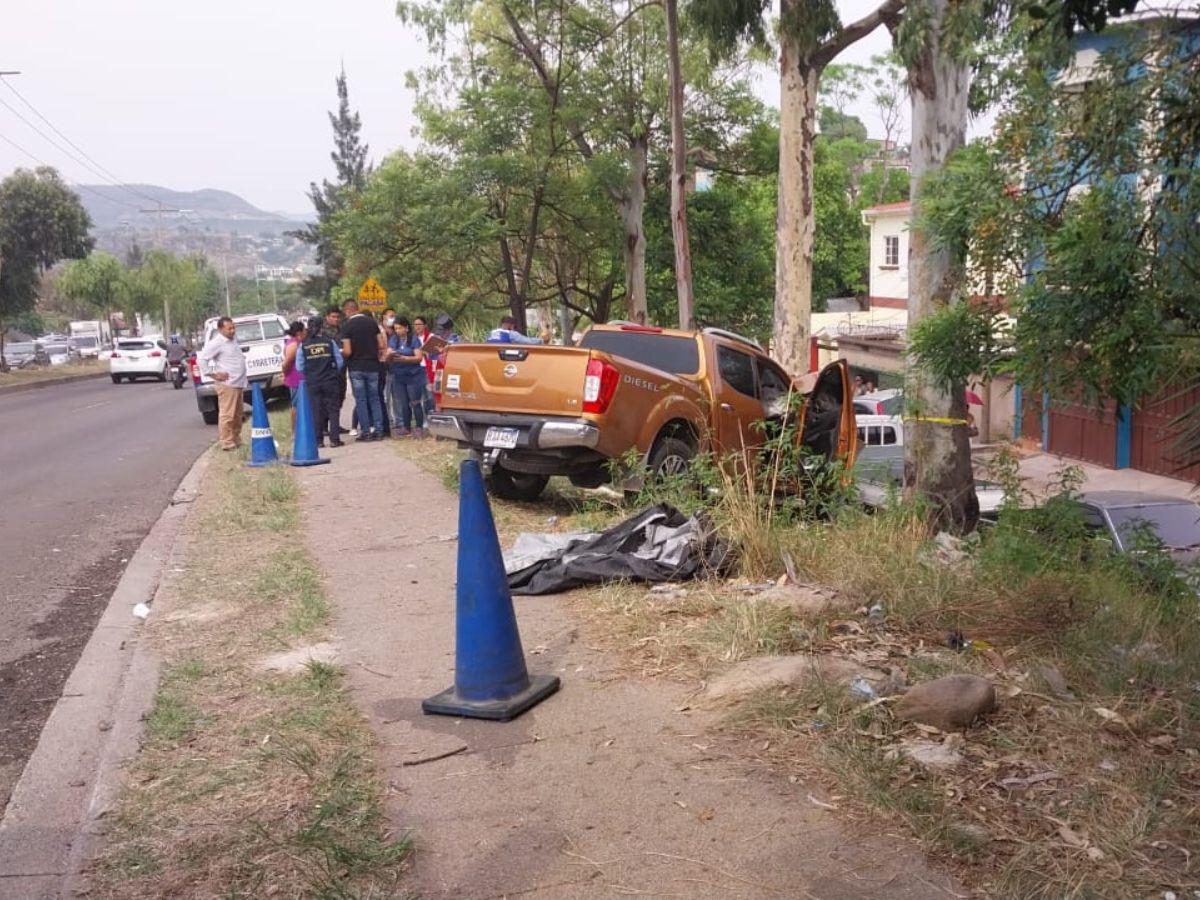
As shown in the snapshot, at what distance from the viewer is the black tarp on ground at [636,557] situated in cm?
724

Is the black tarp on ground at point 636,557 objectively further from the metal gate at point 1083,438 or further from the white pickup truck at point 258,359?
the metal gate at point 1083,438

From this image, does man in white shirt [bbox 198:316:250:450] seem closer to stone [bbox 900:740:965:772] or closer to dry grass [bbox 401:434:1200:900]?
dry grass [bbox 401:434:1200:900]

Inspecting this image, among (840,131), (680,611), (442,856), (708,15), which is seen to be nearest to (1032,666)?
(680,611)

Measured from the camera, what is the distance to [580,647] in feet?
20.3

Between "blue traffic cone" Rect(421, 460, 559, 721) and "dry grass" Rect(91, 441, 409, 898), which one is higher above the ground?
"blue traffic cone" Rect(421, 460, 559, 721)

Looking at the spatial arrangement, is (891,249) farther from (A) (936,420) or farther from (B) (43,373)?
(A) (936,420)

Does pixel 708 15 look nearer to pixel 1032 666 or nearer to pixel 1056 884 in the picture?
pixel 1032 666

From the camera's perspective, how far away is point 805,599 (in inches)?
248

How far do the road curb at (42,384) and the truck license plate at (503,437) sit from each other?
30029 millimetres

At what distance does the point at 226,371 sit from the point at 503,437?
Result: 640cm

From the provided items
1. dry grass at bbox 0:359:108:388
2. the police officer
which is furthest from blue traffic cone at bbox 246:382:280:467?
dry grass at bbox 0:359:108:388

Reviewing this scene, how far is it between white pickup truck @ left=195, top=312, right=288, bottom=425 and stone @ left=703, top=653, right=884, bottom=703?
640 inches

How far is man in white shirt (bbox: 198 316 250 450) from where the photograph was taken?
15023mm

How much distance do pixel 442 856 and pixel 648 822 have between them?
0.70 m
